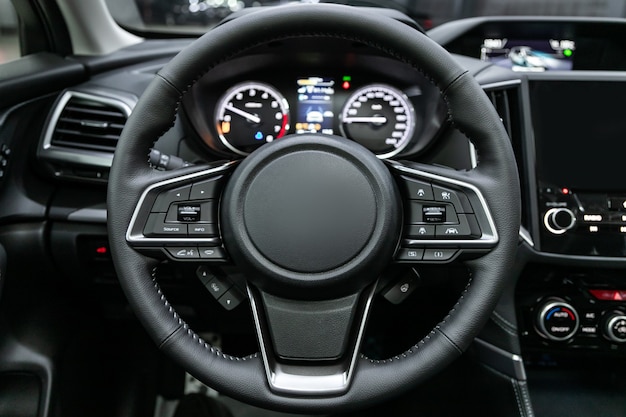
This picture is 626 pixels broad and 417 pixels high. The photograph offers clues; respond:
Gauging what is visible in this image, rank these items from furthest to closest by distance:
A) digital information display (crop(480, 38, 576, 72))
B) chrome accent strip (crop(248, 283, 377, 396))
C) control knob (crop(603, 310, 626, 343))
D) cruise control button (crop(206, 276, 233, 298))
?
digital information display (crop(480, 38, 576, 72))
control knob (crop(603, 310, 626, 343))
cruise control button (crop(206, 276, 233, 298))
chrome accent strip (crop(248, 283, 377, 396))

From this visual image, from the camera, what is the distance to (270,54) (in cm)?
A: 151

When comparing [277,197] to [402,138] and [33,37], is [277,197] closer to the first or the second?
[402,138]

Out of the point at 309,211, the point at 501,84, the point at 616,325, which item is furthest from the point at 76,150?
the point at 616,325

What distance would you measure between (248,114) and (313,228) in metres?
0.54

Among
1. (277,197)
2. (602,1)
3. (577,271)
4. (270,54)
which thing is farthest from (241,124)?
(602,1)

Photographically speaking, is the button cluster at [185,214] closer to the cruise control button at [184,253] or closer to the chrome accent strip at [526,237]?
the cruise control button at [184,253]

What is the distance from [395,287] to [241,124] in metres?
0.59

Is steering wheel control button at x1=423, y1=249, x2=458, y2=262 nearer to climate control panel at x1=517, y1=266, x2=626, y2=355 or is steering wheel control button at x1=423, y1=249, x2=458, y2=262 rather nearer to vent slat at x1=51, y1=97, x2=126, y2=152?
climate control panel at x1=517, y1=266, x2=626, y2=355

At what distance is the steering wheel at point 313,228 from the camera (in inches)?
41.8

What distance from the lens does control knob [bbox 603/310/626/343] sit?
1.58 m

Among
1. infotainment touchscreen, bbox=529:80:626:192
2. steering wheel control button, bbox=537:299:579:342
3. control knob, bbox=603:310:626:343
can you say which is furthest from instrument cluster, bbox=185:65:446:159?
control knob, bbox=603:310:626:343

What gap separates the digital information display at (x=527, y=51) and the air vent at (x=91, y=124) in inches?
39.9

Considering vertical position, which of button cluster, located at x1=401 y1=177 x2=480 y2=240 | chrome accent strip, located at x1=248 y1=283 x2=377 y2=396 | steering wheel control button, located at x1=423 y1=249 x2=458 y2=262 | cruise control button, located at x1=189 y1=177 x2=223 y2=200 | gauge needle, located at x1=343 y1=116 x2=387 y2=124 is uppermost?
cruise control button, located at x1=189 y1=177 x2=223 y2=200

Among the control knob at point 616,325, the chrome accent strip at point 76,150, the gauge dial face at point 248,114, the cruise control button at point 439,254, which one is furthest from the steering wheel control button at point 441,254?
the chrome accent strip at point 76,150
